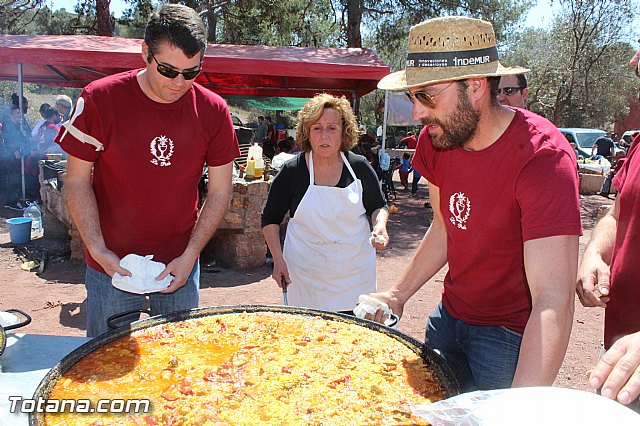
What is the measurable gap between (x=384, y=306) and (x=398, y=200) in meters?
12.4

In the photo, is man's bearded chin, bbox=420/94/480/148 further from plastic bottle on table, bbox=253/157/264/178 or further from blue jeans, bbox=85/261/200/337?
plastic bottle on table, bbox=253/157/264/178

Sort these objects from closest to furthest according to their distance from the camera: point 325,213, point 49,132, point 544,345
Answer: point 544,345, point 325,213, point 49,132

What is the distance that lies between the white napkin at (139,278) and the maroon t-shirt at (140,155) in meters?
0.35

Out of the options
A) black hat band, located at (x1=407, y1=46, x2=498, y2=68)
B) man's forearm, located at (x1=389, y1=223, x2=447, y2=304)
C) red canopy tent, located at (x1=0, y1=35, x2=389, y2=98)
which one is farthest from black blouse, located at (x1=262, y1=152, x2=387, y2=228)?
red canopy tent, located at (x1=0, y1=35, x2=389, y2=98)

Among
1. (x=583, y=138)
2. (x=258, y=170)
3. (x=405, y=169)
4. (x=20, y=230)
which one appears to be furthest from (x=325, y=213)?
(x=583, y=138)

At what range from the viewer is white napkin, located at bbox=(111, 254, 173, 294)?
2.29m

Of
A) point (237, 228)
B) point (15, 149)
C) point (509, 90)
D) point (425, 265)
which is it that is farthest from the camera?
point (15, 149)

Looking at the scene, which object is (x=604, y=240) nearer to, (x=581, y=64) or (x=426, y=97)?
(x=426, y=97)

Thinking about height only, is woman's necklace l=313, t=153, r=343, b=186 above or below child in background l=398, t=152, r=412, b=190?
above

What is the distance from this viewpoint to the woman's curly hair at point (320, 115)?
3.62 meters

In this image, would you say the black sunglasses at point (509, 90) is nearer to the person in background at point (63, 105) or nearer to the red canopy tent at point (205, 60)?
the red canopy tent at point (205, 60)

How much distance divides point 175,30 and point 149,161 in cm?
65

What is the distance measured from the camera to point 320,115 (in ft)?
11.9

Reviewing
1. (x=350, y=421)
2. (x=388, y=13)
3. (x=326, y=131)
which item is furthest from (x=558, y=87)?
(x=350, y=421)
